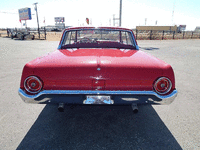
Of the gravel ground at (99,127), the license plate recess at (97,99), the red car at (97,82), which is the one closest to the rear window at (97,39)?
the red car at (97,82)

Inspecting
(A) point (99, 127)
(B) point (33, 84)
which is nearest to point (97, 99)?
(A) point (99, 127)

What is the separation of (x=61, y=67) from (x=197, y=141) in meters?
2.35

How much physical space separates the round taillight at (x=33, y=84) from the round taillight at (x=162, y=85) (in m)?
1.70

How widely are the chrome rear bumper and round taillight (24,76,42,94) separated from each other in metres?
0.09

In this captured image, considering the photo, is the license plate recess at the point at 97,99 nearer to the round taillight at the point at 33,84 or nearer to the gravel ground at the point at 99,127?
the gravel ground at the point at 99,127

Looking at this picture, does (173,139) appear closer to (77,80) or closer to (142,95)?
(142,95)

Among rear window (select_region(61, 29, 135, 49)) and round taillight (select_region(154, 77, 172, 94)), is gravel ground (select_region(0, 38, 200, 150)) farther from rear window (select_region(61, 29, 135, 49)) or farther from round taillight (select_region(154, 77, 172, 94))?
rear window (select_region(61, 29, 135, 49))

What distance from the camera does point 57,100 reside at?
222 cm

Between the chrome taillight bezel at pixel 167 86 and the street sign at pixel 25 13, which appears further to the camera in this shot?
the street sign at pixel 25 13

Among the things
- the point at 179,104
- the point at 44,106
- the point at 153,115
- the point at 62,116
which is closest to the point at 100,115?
the point at 62,116

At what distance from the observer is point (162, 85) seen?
2223 mm

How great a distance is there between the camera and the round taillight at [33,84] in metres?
2.20

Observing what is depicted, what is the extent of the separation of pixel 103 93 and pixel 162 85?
0.87 metres

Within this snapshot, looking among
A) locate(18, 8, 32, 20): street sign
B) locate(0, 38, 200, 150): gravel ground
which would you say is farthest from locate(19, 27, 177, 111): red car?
locate(18, 8, 32, 20): street sign
